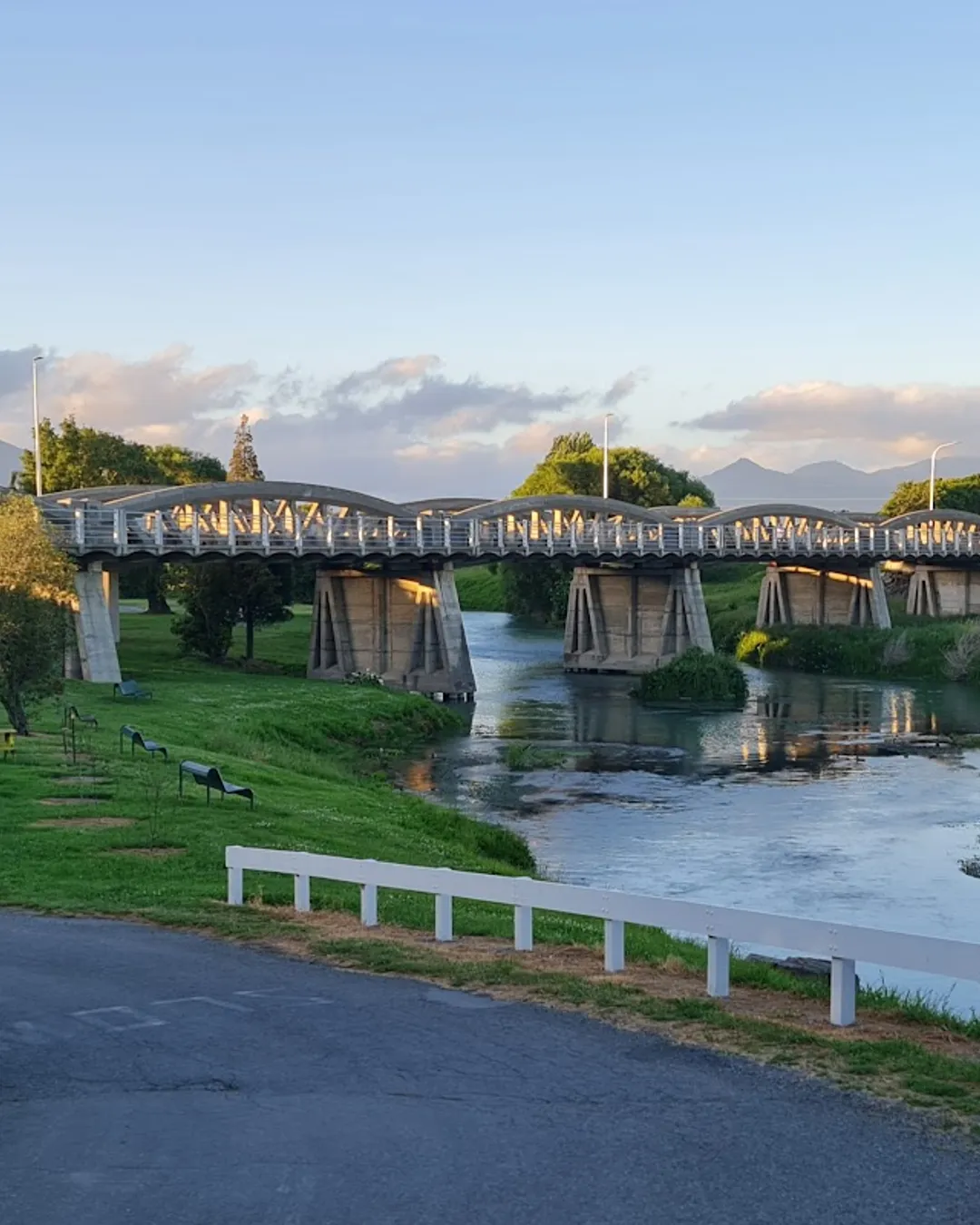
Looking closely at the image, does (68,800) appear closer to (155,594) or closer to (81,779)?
(81,779)

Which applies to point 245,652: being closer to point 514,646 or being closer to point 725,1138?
point 514,646

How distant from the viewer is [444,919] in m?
15.5

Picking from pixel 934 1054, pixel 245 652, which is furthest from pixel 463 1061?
pixel 245 652

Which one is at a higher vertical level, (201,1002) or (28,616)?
(28,616)

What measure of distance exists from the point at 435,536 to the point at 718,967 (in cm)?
5891

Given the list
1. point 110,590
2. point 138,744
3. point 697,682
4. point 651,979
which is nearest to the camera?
point 651,979

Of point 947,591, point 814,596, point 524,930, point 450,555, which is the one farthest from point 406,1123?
point 947,591

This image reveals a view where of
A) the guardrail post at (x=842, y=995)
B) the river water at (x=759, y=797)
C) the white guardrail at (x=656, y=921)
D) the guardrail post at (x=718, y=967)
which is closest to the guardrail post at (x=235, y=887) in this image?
the white guardrail at (x=656, y=921)

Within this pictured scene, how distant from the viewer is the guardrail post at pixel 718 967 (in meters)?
13.1

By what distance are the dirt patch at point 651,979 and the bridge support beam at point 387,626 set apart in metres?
53.4

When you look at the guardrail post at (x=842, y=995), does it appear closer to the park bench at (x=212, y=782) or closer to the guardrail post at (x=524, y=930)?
the guardrail post at (x=524, y=930)

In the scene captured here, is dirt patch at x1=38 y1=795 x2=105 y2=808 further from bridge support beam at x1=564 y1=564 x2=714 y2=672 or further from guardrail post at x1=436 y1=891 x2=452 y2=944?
bridge support beam at x1=564 y1=564 x2=714 y2=672

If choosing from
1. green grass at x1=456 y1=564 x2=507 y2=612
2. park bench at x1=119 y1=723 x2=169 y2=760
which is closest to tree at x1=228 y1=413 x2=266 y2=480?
green grass at x1=456 y1=564 x2=507 y2=612

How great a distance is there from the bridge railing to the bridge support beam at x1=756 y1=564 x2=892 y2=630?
2.79 metres
